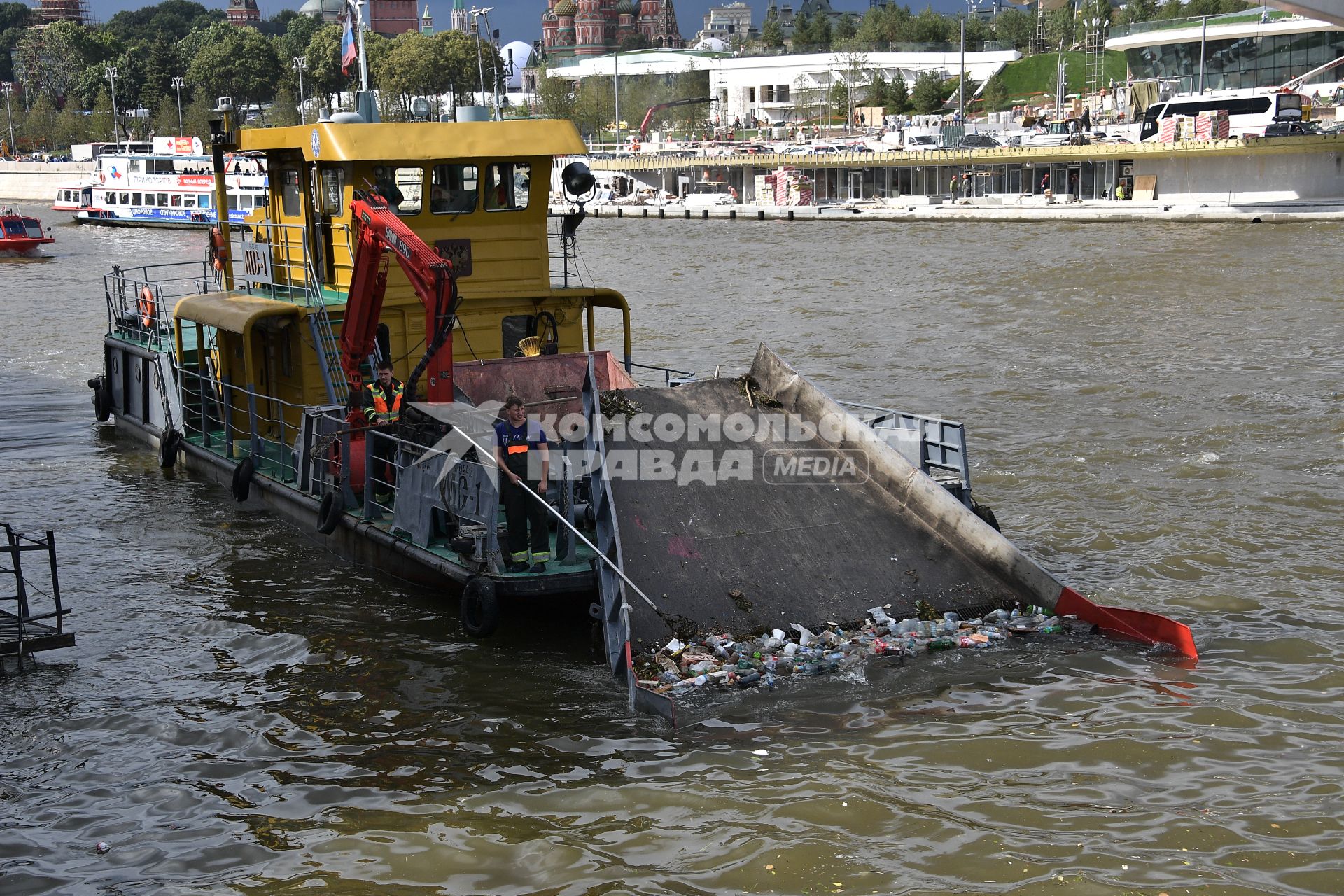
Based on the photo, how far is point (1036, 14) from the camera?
153m

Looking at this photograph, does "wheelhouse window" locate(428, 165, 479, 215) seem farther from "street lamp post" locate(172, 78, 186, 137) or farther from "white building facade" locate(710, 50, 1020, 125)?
"street lamp post" locate(172, 78, 186, 137)

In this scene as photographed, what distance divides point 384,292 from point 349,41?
6.74 m

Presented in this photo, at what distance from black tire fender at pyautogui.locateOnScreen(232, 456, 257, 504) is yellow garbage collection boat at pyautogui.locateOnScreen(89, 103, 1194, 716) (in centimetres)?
3

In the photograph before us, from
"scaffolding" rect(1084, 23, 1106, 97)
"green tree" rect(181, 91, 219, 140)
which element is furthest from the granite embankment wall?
"scaffolding" rect(1084, 23, 1106, 97)

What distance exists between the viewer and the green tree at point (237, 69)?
144500mm

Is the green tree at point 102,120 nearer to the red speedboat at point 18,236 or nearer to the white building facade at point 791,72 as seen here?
the white building facade at point 791,72

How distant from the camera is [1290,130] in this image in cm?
6406

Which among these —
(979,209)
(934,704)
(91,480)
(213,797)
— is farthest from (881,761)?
(979,209)

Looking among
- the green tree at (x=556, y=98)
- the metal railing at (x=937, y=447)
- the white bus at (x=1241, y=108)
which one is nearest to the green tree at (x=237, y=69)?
the green tree at (x=556, y=98)

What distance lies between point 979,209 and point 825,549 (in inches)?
2336

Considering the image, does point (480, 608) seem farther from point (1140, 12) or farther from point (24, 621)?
point (1140, 12)

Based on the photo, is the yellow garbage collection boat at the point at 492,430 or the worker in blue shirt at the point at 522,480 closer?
the yellow garbage collection boat at the point at 492,430

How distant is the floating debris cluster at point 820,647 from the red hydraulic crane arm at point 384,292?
14.8 feet

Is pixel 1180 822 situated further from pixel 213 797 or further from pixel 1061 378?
pixel 1061 378
